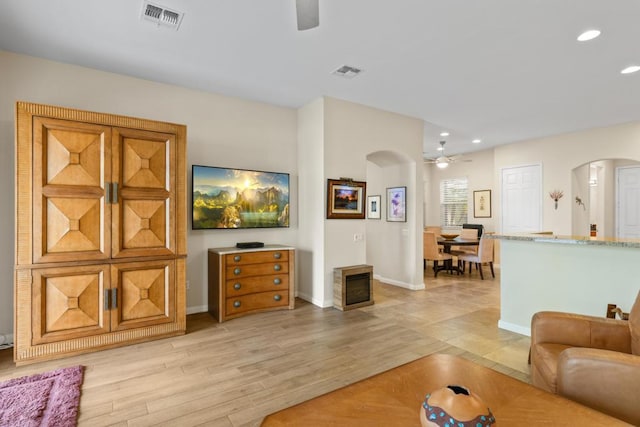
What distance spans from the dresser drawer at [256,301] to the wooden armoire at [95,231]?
26.0 inches

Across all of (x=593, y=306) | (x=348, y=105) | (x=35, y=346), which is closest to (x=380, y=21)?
(x=348, y=105)

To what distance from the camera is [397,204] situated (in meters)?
5.98

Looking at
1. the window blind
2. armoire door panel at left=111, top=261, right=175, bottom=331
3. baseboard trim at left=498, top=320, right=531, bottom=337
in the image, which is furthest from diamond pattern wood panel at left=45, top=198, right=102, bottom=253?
the window blind

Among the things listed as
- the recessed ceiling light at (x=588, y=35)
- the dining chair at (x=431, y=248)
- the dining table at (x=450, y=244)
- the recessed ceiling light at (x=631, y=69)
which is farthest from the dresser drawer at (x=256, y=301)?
the recessed ceiling light at (x=631, y=69)

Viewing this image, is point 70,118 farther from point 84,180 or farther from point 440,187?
point 440,187

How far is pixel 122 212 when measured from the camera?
10.7ft

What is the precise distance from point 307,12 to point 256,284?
11.1 feet

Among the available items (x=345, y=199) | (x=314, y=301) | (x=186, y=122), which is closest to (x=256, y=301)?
(x=314, y=301)

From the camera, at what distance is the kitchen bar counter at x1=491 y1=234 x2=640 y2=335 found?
115 inches

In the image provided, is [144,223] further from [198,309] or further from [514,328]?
[514,328]

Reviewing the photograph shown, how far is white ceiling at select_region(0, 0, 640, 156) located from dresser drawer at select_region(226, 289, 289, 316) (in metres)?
2.78

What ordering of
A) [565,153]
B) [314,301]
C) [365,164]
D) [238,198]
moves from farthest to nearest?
1. [565,153]
2. [365,164]
3. [314,301]
4. [238,198]

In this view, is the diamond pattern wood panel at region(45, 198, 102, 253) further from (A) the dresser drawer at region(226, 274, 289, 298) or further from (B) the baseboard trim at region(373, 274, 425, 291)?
(B) the baseboard trim at region(373, 274, 425, 291)

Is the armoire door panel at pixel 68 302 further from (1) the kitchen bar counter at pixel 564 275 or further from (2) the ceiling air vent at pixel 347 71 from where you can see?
(1) the kitchen bar counter at pixel 564 275
